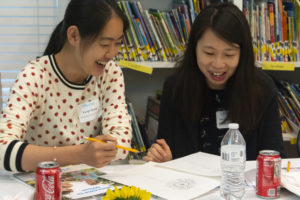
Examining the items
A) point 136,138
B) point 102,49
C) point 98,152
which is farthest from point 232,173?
point 136,138

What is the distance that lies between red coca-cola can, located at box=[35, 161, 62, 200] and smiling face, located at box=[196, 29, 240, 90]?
939mm

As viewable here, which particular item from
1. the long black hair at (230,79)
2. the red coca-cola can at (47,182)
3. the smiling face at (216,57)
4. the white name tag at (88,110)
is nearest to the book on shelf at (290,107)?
the long black hair at (230,79)

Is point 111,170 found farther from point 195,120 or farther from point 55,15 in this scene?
point 55,15

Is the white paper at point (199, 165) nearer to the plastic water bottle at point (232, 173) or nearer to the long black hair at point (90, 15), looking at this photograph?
the plastic water bottle at point (232, 173)

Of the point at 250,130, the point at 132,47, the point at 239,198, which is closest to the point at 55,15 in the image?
the point at 132,47

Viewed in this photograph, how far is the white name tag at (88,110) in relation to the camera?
1.64 metres

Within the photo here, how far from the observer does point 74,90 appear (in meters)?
1.64

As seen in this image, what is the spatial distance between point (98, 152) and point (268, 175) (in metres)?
0.51

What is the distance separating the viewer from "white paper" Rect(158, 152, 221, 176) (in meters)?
1.31

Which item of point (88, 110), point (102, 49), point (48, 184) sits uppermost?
point (102, 49)

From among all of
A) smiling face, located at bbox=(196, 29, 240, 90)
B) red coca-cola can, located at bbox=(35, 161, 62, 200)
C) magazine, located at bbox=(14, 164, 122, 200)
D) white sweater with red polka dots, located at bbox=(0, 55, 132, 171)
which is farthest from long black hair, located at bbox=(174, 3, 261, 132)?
red coca-cola can, located at bbox=(35, 161, 62, 200)

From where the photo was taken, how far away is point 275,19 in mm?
2332

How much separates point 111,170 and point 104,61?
1.38ft

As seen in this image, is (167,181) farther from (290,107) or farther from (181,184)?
(290,107)
